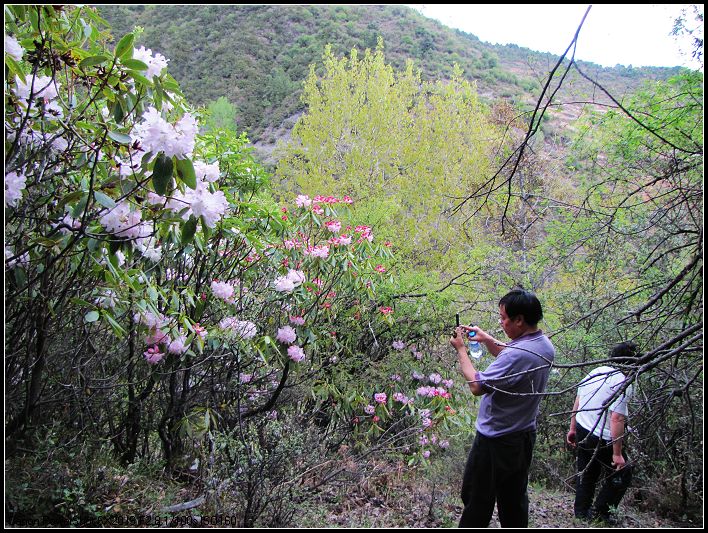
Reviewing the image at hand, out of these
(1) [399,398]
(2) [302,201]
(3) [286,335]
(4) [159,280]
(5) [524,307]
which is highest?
(2) [302,201]

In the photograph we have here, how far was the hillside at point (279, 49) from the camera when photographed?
26.4m

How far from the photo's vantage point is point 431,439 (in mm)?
3891

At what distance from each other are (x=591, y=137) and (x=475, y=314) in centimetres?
254

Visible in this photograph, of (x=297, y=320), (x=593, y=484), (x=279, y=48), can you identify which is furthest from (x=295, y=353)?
(x=279, y=48)

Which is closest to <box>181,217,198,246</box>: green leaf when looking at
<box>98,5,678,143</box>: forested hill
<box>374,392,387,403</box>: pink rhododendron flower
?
<box>374,392,387,403</box>: pink rhododendron flower

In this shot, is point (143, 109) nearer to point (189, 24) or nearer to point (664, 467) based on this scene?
point (664, 467)

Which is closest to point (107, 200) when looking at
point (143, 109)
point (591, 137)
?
point (143, 109)

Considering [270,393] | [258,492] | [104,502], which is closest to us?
[104,502]

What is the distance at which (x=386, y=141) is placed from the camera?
36.9 ft

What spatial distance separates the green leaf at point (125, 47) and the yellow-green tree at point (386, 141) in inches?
345

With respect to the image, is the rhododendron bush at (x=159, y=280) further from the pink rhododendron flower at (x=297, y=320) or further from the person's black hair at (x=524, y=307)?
the person's black hair at (x=524, y=307)

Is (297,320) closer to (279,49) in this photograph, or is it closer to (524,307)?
(524,307)

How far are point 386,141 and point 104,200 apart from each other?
1031cm

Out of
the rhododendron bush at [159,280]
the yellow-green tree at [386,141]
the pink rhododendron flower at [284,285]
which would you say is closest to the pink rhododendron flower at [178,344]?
the rhododendron bush at [159,280]
